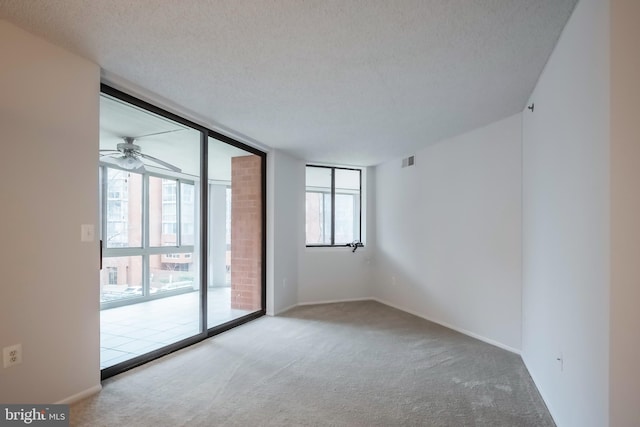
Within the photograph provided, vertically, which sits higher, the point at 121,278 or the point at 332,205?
the point at 332,205

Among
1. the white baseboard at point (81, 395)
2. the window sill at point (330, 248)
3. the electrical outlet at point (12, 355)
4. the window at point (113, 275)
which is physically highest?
the window sill at point (330, 248)

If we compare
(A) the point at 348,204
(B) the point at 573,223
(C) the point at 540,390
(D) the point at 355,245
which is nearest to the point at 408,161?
(A) the point at 348,204

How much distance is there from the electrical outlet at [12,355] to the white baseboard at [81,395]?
43 centimetres

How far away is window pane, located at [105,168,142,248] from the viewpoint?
5.92 meters

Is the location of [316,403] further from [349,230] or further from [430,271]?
[349,230]

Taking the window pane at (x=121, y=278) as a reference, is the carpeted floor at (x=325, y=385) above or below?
below

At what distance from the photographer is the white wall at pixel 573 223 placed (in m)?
1.54

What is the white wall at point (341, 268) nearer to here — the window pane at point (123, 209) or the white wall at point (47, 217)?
the window pane at point (123, 209)

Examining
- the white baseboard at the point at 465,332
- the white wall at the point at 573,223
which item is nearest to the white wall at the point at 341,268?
the white baseboard at the point at 465,332

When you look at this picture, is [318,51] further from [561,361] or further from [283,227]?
[283,227]

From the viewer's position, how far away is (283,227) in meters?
5.28

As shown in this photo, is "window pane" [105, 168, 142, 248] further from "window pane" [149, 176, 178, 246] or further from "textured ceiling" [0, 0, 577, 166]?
"textured ceiling" [0, 0, 577, 166]

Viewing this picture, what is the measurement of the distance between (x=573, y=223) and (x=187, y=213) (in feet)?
22.5

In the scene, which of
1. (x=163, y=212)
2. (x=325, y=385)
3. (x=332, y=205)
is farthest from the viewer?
(x=163, y=212)
